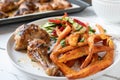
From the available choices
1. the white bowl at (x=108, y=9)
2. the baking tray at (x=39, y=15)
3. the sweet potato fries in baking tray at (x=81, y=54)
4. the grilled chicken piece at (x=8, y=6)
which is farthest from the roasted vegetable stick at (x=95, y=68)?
the grilled chicken piece at (x=8, y=6)

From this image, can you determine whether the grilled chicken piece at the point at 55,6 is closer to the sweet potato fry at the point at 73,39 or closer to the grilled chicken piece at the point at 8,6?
the grilled chicken piece at the point at 8,6

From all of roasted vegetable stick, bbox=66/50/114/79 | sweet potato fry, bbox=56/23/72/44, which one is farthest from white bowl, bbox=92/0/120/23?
roasted vegetable stick, bbox=66/50/114/79

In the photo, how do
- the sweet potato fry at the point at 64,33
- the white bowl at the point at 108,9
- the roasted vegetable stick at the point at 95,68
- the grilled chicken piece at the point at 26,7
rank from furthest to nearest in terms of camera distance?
1. the grilled chicken piece at the point at 26,7
2. the white bowl at the point at 108,9
3. the sweet potato fry at the point at 64,33
4. the roasted vegetable stick at the point at 95,68

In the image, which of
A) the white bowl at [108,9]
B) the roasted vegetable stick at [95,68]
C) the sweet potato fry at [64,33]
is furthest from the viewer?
the white bowl at [108,9]

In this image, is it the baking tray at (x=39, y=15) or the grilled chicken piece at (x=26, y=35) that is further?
the baking tray at (x=39, y=15)

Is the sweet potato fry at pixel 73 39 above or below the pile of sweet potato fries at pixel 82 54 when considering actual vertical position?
above

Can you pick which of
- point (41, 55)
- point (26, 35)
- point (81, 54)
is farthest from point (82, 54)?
point (26, 35)

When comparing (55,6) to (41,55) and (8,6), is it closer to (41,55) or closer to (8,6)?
(8,6)

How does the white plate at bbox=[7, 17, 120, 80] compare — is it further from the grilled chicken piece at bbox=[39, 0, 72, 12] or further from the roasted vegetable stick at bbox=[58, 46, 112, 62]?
the grilled chicken piece at bbox=[39, 0, 72, 12]
